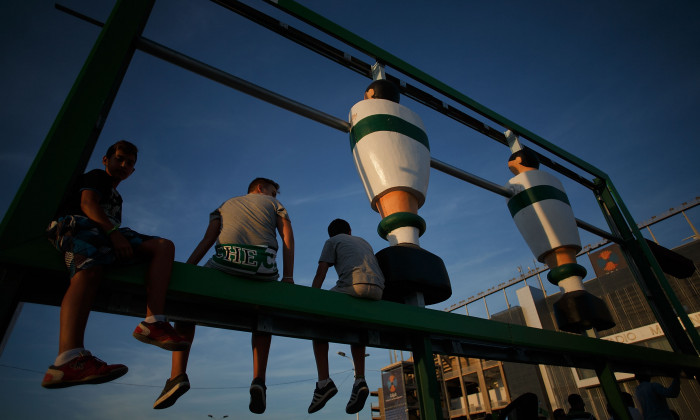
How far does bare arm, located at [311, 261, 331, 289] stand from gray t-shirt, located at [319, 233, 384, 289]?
17 millimetres

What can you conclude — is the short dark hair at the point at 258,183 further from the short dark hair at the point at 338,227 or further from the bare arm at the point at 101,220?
the bare arm at the point at 101,220

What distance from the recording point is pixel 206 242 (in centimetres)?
130

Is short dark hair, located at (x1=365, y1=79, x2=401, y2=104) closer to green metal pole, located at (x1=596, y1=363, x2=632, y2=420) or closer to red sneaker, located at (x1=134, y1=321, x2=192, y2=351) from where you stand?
red sneaker, located at (x1=134, y1=321, x2=192, y2=351)

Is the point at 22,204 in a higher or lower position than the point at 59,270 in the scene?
higher

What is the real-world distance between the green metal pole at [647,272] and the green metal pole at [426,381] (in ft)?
6.41

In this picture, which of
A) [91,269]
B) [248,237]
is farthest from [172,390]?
[248,237]

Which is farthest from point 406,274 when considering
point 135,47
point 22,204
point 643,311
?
point 643,311

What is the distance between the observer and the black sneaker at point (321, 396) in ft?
3.96

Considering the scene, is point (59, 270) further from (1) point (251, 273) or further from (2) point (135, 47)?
(2) point (135, 47)

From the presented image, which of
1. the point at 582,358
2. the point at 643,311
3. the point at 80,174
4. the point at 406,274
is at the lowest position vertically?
the point at 582,358

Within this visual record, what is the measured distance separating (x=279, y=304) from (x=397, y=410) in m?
11.2

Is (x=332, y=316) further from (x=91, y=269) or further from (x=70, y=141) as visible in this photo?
(x=70, y=141)

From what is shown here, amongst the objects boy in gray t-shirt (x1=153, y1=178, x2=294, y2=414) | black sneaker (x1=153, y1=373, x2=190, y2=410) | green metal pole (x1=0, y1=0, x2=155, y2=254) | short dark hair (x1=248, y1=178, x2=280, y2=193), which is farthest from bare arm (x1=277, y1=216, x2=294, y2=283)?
green metal pole (x1=0, y1=0, x2=155, y2=254)

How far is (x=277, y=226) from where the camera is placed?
142 centimetres
